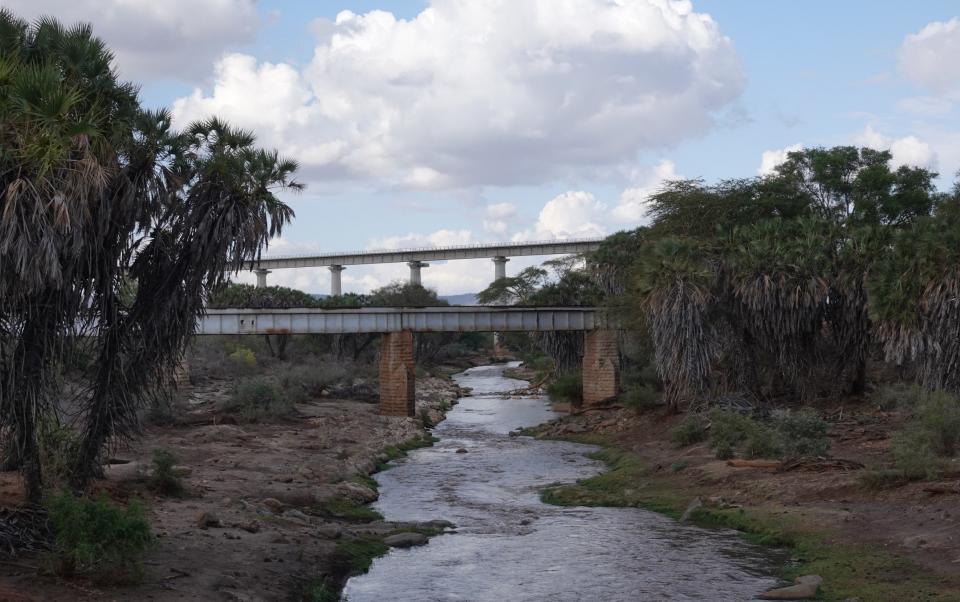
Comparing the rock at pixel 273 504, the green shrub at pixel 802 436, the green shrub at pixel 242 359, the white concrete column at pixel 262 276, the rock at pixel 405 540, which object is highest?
the white concrete column at pixel 262 276

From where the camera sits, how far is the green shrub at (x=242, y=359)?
6919 centimetres

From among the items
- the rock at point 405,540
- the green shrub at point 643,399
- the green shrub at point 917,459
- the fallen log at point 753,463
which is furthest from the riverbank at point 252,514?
the green shrub at point 917,459

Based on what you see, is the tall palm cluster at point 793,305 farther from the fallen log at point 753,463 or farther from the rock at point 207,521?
the rock at point 207,521

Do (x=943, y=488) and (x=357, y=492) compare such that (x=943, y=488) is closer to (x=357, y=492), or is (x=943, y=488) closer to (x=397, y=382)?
(x=357, y=492)

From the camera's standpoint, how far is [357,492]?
93.8ft

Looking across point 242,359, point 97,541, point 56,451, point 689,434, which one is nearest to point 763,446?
point 689,434

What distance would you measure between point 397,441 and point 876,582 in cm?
2743

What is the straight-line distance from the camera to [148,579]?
52.6ft

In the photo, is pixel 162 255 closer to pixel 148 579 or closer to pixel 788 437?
pixel 148 579

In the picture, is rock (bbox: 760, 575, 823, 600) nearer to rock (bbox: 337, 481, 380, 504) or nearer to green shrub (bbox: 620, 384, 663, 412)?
rock (bbox: 337, 481, 380, 504)

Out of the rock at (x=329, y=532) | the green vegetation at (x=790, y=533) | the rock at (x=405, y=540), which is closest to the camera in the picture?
the green vegetation at (x=790, y=533)

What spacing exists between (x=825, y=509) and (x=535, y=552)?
703 cm

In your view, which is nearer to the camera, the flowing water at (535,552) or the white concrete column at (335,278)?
the flowing water at (535,552)

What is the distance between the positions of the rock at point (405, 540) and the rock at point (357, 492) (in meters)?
5.45
